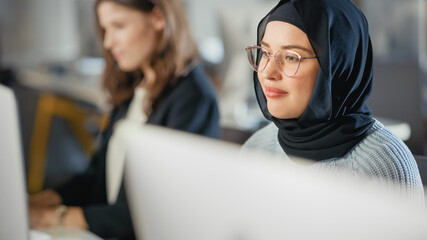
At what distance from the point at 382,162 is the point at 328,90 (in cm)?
13

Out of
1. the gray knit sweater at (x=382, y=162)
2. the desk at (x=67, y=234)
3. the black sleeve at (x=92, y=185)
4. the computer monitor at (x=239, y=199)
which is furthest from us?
the black sleeve at (x=92, y=185)

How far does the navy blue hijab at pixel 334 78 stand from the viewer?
75 centimetres

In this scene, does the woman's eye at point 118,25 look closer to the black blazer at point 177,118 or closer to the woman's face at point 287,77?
the black blazer at point 177,118

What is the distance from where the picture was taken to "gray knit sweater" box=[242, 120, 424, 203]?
74cm

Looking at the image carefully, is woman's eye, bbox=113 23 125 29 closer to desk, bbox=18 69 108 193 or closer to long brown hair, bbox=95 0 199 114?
long brown hair, bbox=95 0 199 114

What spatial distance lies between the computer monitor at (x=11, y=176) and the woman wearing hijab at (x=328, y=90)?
0.43m

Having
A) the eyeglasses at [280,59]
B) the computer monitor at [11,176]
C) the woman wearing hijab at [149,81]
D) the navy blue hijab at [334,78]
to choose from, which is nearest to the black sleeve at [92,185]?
the woman wearing hijab at [149,81]

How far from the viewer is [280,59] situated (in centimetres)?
81

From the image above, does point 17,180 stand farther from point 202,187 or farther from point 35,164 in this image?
point 35,164

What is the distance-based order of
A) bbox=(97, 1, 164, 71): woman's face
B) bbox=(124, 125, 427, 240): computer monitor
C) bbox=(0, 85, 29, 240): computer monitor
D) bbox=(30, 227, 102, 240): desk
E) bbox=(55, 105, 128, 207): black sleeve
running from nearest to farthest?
bbox=(124, 125, 427, 240): computer monitor < bbox=(0, 85, 29, 240): computer monitor < bbox=(30, 227, 102, 240): desk < bbox=(97, 1, 164, 71): woman's face < bbox=(55, 105, 128, 207): black sleeve

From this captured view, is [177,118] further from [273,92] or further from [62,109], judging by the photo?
[62,109]

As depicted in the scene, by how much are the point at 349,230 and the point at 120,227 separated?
1011 mm

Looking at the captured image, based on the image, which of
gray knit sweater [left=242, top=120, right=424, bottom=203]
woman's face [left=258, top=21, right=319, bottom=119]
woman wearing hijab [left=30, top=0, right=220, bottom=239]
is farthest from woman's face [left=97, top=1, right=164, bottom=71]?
gray knit sweater [left=242, top=120, right=424, bottom=203]

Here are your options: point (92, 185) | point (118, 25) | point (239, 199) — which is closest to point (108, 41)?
point (118, 25)
